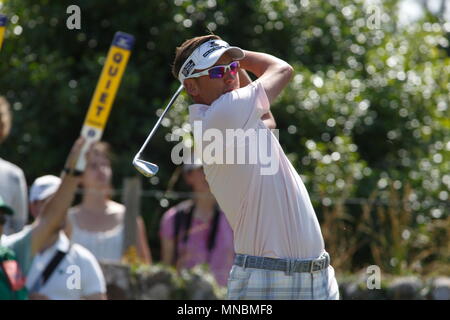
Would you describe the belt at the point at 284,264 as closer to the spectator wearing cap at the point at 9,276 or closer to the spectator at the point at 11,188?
the spectator wearing cap at the point at 9,276

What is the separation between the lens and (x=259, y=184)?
4.25 m

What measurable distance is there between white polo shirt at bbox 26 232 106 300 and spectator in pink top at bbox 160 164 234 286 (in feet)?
4.81

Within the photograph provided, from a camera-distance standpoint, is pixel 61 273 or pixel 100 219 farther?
pixel 100 219

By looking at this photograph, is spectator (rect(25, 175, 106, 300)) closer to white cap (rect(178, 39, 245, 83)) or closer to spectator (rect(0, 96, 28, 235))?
spectator (rect(0, 96, 28, 235))

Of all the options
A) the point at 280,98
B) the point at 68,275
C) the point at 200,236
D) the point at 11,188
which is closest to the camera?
the point at 68,275

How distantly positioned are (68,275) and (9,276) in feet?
2.95

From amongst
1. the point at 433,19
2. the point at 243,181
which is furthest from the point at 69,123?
the point at 243,181

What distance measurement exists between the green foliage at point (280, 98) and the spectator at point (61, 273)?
2.55m

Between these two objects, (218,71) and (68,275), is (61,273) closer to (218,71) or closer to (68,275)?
(68,275)

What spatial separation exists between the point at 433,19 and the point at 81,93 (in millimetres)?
4165

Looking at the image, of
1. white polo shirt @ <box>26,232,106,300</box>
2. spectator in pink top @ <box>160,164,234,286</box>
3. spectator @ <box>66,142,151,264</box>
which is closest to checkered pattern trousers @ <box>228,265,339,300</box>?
white polo shirt @ <box>26,232,106,300</box>

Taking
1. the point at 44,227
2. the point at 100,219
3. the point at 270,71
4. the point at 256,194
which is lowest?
the point at 100,219

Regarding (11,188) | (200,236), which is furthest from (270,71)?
(200,236)
